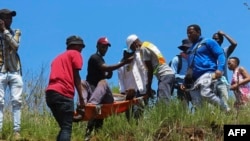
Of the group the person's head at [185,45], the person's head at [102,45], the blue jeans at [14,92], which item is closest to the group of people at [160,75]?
the person's head at [102,45]

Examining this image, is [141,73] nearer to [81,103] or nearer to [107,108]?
[107,108]

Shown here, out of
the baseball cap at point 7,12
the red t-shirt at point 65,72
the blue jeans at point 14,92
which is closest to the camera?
the red t-shirt at point 65,72

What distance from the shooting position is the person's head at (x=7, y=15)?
411 inches

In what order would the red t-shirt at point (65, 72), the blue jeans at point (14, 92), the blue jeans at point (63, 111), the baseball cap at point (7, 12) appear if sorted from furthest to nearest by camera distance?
the baseball cap at point (7, 12)
the blue jeans at point (14, 92)
the red t-shirt at point (65, 72)
the blue jeans at point (63, 111)

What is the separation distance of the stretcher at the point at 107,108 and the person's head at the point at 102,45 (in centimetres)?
80

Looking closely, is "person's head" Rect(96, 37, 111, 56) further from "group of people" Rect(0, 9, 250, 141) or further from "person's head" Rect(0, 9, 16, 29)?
"person's head" Rect(0, 9, 16, 29)

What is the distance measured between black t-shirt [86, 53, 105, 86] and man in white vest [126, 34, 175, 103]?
55cm

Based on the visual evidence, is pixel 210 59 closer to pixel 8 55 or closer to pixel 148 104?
pixel 148 104

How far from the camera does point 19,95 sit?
407 inches

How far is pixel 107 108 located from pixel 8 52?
5.69 feet

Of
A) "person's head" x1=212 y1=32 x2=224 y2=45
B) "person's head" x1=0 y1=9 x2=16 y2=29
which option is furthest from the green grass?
"person's head" x1=0 y1=9 x2=16 y2=29

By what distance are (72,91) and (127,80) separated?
1.61 metres

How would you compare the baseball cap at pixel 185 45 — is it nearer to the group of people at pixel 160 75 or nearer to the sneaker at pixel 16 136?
the group of people at pixel 160 75

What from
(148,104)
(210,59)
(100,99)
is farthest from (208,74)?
(100,99)
